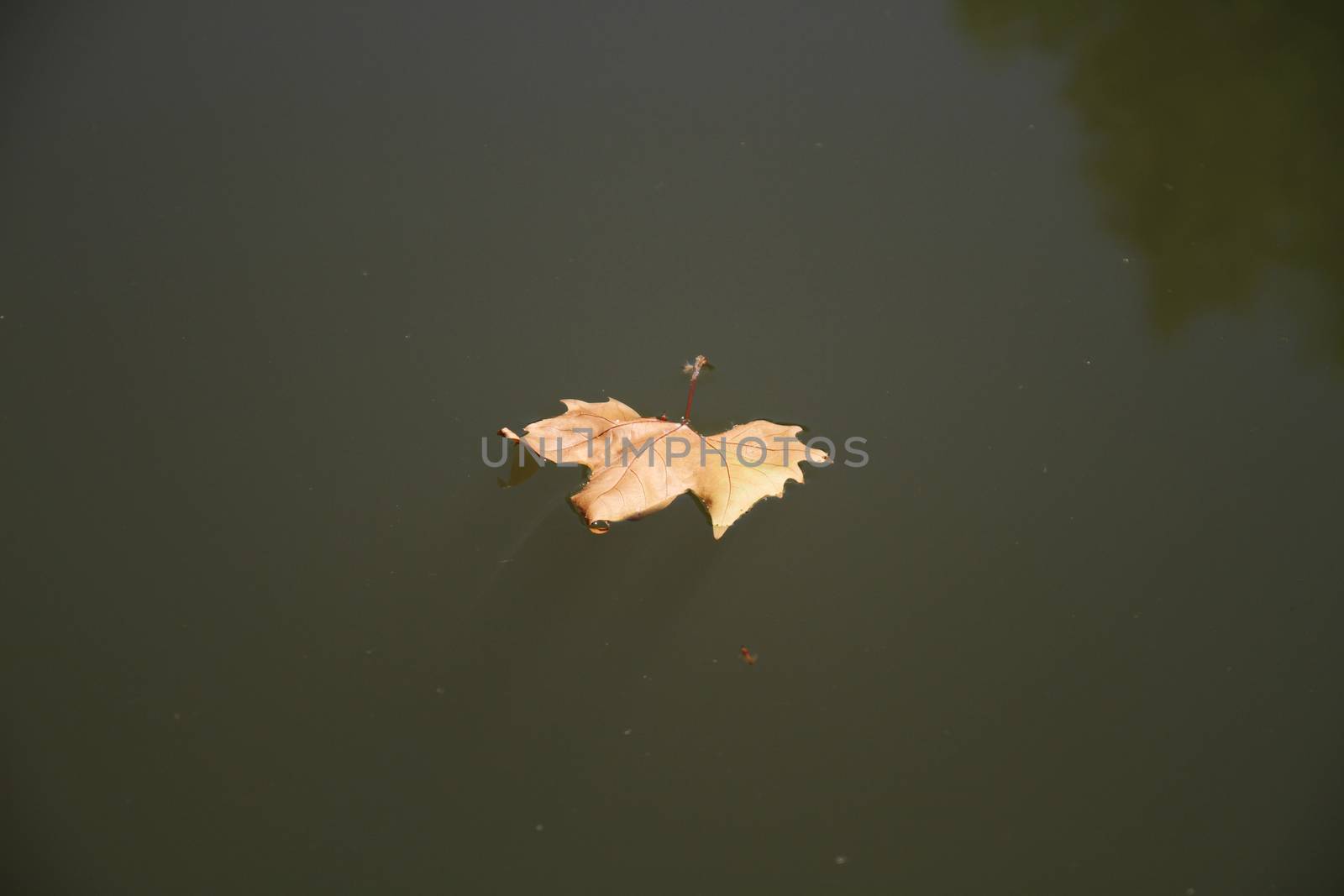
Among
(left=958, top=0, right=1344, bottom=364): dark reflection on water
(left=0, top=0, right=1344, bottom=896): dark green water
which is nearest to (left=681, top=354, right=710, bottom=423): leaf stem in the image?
(left=0, top=0, right=1344, bottom=896): dark green water

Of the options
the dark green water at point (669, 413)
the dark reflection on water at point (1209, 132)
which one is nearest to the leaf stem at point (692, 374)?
the dark green water at point (669, 413)

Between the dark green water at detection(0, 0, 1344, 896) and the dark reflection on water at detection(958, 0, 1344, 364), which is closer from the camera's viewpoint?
the dark green water at detection(0, 0, 1344, 896)

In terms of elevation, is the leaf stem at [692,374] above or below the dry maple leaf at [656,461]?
above

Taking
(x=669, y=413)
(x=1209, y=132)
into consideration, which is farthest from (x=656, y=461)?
(x=1209, y=132)

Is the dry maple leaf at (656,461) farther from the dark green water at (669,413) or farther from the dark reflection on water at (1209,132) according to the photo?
the dark reflection on water at (1209,132)

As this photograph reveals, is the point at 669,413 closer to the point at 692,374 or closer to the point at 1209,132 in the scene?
the point at 692,374

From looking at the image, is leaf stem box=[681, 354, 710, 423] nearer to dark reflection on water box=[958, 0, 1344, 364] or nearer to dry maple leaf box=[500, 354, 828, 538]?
dry maple leaf box=[500, 354, 828, 538]

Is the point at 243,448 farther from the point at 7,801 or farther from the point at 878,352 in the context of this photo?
the point at 878,352
